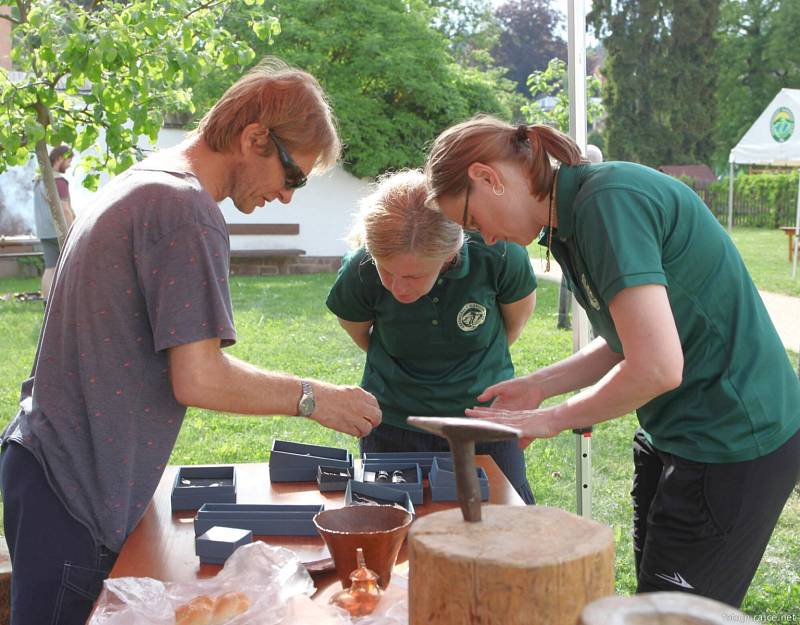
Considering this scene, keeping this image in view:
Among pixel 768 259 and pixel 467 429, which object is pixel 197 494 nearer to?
pixel 467 429

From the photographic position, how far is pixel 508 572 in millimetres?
735

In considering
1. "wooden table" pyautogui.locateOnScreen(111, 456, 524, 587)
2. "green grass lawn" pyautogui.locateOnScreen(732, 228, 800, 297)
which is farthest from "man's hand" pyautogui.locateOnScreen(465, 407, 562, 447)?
"green grass lawn" pyautogui.locateOnScreen(732, 228, 800, 297)

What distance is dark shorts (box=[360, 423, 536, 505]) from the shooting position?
8.14ft

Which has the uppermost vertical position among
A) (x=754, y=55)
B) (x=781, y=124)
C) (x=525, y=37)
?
(x=525, y=37)

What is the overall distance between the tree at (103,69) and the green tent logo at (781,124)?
2.89 metres

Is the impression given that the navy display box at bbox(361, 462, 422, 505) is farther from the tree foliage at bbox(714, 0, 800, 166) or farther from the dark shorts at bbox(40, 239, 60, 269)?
the dark shorts at bbox(40, 239, 60, 269)

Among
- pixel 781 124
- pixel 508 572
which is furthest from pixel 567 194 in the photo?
pixel 781 124

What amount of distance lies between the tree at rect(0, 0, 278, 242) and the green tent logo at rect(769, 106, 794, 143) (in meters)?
2.89

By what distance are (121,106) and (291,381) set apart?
83.8 inches

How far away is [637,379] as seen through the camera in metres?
1.52

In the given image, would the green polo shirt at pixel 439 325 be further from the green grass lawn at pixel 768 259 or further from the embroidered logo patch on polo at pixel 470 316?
the green grass lawn at pixel 768 259

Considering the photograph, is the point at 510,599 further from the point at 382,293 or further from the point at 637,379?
the point at 382,293

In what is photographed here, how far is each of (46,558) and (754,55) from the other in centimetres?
710

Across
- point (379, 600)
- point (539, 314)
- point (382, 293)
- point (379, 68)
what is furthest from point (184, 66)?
point (379, 68)
